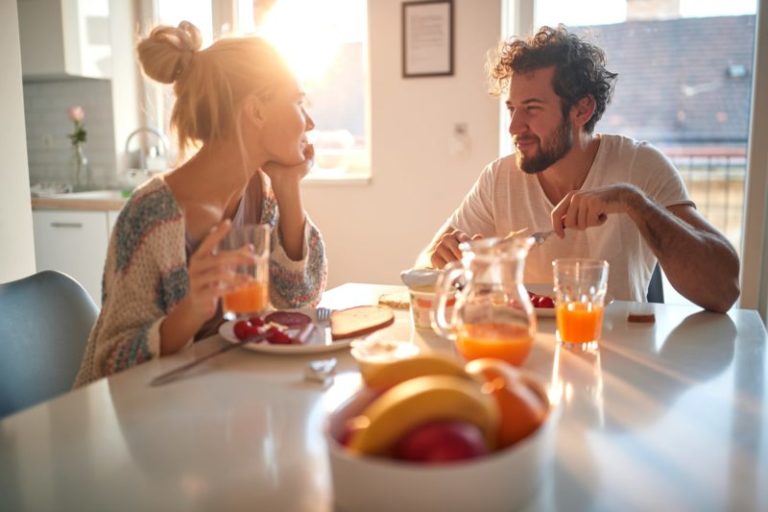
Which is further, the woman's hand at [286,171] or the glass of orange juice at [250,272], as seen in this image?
the woman's hand at [286,171]

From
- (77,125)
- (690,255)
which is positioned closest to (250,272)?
(690,255)

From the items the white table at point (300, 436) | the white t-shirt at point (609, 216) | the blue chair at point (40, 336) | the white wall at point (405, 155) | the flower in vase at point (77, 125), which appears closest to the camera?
the white table at point (300, 436)

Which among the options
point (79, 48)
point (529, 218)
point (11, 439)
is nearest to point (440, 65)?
point (529, 218)

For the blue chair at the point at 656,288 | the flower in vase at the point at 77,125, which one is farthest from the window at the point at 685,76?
the flower in vase at the point at 77,125

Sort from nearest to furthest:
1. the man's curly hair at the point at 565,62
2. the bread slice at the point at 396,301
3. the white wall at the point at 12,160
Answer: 1. the bread slice at the point at 396,301
2. the man's curly hair at the point at 565,62
3. the white wall at the point at 12,160

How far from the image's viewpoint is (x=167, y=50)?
4.61 ft

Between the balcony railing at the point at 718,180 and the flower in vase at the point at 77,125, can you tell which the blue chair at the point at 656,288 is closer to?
the balcony railing at the point at 718,180

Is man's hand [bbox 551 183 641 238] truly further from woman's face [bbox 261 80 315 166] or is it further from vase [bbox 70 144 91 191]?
vase [bbox 70 144 91 191]

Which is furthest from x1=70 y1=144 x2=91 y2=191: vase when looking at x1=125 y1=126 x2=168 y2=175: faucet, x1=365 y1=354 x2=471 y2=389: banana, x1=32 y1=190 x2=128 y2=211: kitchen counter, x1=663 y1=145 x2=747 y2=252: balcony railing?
x1=365 y1=354 x2=471 y2=389: banana

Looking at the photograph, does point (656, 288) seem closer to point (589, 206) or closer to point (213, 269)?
point (589, 206)

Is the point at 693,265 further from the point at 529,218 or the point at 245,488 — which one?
the point at 245,488

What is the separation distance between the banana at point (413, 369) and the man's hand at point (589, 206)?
2.99 ft

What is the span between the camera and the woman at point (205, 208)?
45.4 inches

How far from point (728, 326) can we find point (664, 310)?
153 millimetres
